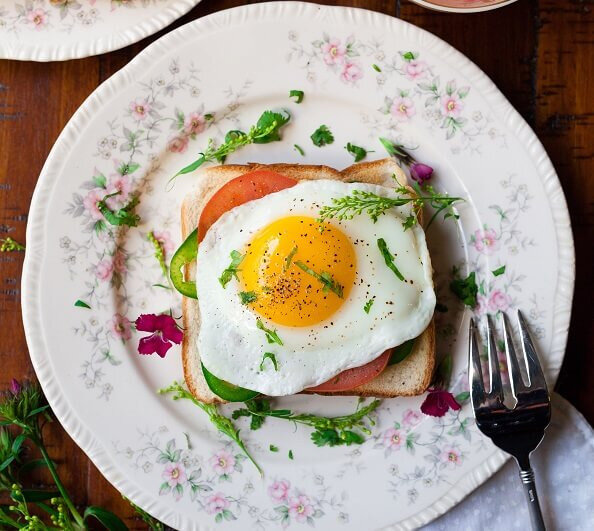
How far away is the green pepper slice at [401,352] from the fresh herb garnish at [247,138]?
103 cm

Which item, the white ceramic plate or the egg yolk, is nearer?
the egg yolk

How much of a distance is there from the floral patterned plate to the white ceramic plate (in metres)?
0.13

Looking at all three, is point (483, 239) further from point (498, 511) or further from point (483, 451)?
point (498, 511)

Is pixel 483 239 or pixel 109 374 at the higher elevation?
pixel 483 239

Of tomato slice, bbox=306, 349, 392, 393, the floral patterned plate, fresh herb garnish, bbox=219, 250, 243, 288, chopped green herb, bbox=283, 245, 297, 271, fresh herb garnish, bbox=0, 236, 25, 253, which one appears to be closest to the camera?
chopped green herb, bbox=283, 245, 297, 271

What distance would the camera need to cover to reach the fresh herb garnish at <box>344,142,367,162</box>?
3.15 meters

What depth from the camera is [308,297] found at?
2775 millimetres

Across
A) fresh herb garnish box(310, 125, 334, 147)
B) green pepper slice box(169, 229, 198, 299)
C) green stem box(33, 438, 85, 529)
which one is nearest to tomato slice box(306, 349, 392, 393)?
green pepper slice box(169, 229, 198, 299)

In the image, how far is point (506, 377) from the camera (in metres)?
3.10

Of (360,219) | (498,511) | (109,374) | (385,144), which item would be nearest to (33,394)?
(109,374)

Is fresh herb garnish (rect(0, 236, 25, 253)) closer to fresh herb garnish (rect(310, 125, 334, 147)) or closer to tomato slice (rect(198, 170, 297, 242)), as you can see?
tomato slice (rect(198, 170, 297, 242))

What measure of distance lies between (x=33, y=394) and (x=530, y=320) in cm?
215

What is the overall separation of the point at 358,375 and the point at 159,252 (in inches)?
39.2

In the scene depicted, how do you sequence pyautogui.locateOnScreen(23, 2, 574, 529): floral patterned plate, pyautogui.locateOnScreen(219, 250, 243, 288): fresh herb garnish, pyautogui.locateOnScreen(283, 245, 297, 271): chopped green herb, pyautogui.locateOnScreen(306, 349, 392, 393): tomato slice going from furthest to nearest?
pyautogui.locateOnScreen(23, 2, 574, 529): floral patterned plate, pyautogui.locateOnScreen(306, 349, 392, 393): tomato slice, pyautogui.locateOnScreen(219, 250, 243, 288): fresh herb garnish, pyautogui.locateOnScreen(283, 245, 297, 271): chopped green herb
